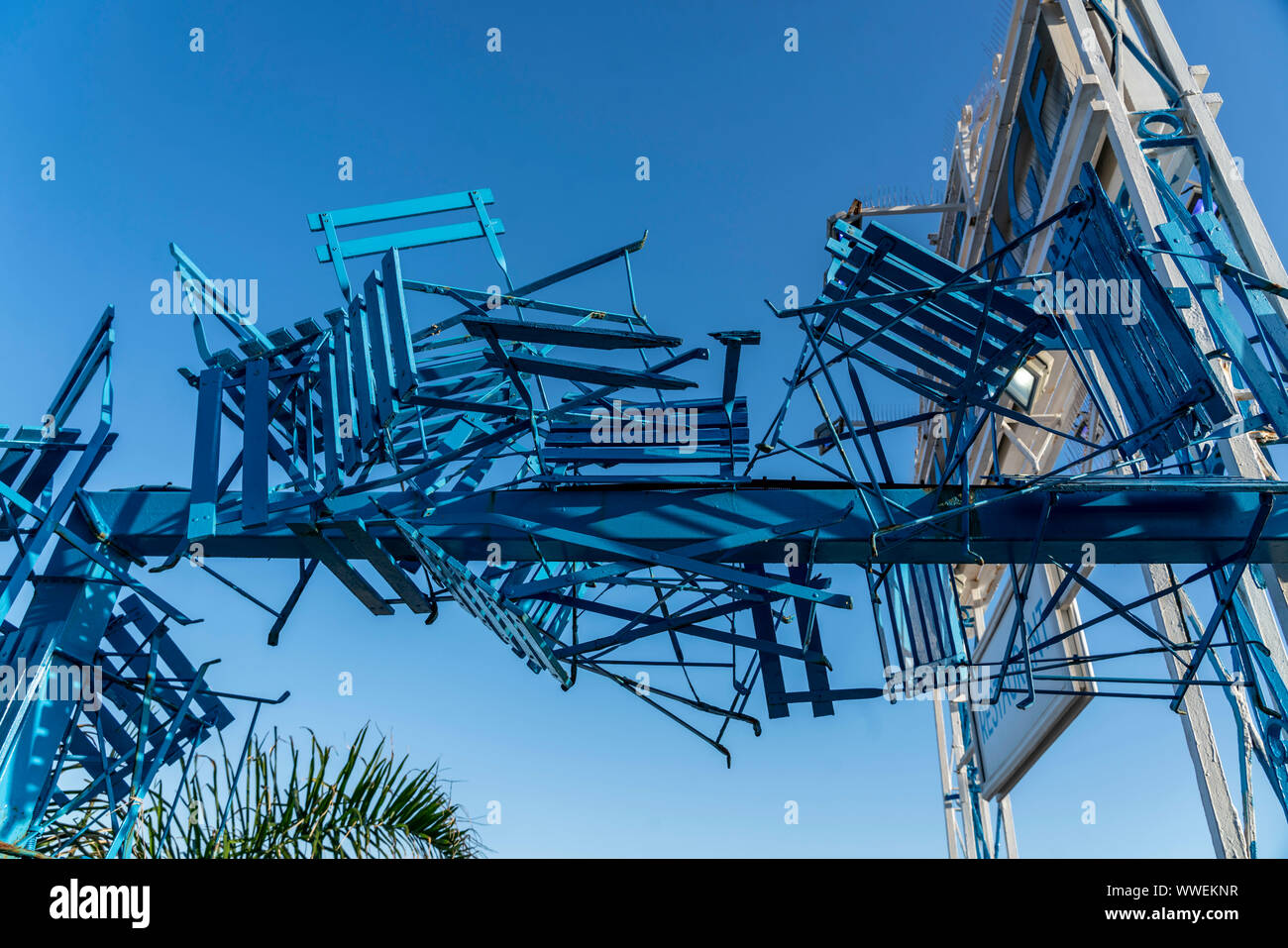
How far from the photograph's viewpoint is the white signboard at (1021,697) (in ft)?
48.8

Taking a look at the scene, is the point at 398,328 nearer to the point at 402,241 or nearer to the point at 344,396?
the point at 344,396

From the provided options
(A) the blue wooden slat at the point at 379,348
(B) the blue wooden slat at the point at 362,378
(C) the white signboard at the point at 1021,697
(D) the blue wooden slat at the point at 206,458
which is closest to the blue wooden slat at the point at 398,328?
(A) the blue wooden slat at the point at 379,348

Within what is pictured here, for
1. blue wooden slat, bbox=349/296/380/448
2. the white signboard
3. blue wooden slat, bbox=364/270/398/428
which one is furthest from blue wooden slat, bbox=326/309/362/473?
the white signboard

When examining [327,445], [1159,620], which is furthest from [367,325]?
[1159,620]

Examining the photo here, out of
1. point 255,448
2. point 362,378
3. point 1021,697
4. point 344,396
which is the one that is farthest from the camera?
point 1021,697

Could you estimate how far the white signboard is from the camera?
14867 millimetres

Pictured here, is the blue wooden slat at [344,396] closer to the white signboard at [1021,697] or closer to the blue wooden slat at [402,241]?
the blue wooden slat at [402,241]

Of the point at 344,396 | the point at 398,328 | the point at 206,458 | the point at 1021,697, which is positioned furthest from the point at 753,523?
the point at 1021,697

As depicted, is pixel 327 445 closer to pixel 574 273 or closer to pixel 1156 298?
pixel 574 273

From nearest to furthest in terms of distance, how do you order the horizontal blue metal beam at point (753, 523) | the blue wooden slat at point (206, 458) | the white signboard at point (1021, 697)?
the horizontal blue metal beam at point (753, 523)
the blue wooden slat at point (206, 458)
the white signboard at point (1021, 697)

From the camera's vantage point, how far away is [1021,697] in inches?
720

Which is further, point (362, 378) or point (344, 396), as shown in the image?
point (344, 396)
